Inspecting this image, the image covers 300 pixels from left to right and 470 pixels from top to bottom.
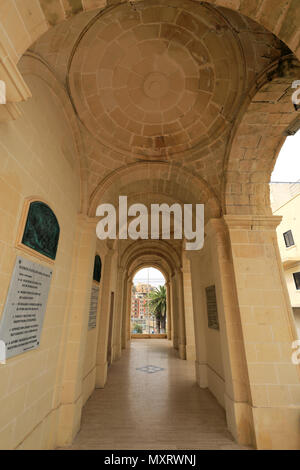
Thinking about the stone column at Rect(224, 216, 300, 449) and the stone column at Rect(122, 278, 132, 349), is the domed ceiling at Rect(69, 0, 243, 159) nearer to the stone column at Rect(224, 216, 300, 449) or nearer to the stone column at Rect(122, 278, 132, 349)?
the stone column at Rect(224, 216, 300, 449)

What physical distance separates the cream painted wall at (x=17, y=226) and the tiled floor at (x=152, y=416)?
96 centimetres

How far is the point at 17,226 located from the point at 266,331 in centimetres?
435

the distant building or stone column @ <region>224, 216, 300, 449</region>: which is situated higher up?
the distant building

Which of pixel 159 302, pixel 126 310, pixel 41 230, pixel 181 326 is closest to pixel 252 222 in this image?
pixel 41 230

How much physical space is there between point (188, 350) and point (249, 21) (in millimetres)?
10266

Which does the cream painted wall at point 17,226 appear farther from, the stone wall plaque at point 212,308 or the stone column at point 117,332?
the stone column at point 117,332

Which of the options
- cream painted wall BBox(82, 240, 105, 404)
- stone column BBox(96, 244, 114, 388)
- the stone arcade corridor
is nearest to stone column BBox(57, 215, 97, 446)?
the stone arcade corridor

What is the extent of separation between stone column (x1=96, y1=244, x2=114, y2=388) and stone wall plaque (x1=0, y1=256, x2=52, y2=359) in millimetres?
3583

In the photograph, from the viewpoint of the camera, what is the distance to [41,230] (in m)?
2.76

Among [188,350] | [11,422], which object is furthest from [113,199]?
[188,350]

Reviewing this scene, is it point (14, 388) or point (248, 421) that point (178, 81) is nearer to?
point (14, 388)

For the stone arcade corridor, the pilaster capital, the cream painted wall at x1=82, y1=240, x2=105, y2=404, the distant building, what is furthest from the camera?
the distant building

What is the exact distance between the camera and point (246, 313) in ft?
12.1

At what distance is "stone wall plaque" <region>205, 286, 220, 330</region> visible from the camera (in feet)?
15.7
